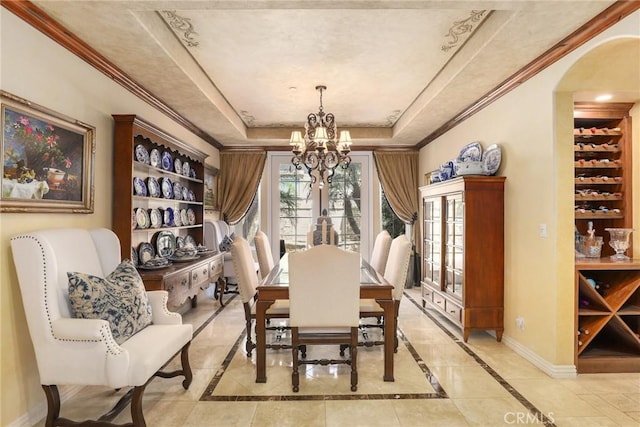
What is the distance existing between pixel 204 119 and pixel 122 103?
1.40 meters

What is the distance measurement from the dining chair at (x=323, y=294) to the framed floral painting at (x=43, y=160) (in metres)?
1.63

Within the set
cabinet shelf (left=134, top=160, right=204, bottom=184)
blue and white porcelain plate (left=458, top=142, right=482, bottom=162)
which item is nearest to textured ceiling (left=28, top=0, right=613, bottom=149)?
blue and white porcelain plate (left=458, top=142, right=482, bottom=162)

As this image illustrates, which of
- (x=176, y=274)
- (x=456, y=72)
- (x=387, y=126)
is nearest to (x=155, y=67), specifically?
(x=176, y=274)

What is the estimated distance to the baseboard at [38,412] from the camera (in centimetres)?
205

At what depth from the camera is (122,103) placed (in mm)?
3160

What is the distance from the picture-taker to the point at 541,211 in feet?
9.61

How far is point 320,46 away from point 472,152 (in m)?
2.13

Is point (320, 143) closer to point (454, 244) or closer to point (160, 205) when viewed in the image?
point (454, 244)

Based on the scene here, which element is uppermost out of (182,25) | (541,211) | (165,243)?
(182,25)

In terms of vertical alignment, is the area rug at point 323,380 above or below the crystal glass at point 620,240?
below

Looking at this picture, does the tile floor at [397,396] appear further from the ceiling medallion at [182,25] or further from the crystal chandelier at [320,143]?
the ceiling medallion at [182,25]

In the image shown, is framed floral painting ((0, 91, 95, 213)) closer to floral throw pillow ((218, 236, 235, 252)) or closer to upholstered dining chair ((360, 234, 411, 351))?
upholstered dining chair ((360, 234, 411, 351))

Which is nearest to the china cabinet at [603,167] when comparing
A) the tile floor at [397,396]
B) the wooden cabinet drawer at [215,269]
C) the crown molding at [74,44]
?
the tile floor at [397,396]

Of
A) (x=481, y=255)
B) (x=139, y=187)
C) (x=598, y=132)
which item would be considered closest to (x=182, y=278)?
(x=139, y=187)
